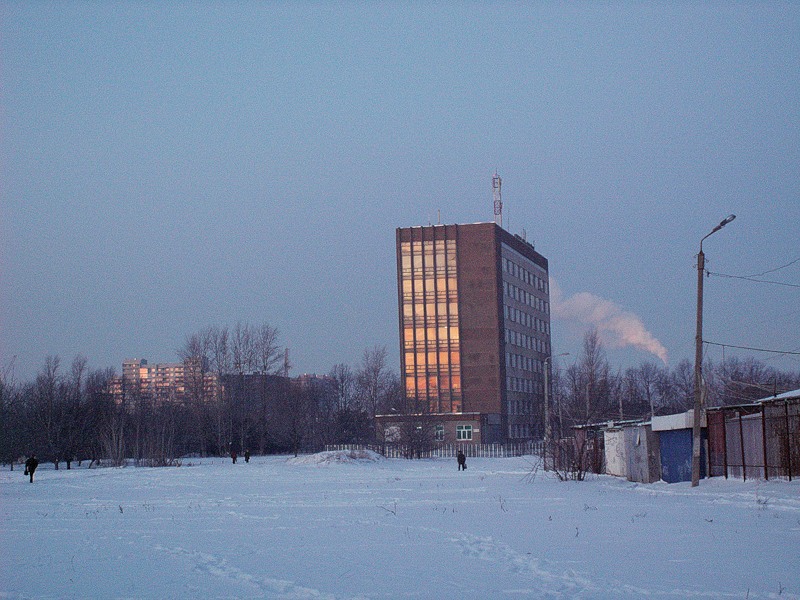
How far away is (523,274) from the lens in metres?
116

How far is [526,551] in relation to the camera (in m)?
14.2

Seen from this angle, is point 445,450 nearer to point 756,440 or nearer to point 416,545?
point 756,440

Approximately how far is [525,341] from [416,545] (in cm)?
10217

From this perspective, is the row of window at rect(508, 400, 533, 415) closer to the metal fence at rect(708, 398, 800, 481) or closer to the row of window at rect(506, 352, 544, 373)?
the row of window at rect(506, 352, 544, 373)

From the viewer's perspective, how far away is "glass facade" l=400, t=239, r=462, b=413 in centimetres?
10325

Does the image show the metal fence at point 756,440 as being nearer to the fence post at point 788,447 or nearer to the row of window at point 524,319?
the fence post at point 788,447

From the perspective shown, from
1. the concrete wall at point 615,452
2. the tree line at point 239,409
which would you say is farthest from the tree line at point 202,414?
the concrete wall at point 615,452

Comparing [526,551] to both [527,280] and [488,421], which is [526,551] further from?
[527,280]

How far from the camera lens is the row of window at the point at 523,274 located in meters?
110

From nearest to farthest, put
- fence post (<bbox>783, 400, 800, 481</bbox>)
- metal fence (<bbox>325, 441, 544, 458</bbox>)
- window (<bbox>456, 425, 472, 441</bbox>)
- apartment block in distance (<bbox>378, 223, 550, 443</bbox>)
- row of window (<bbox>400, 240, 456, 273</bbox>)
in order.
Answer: fence post (<bbox>783, 400, 800, 481</bbox>), metal fence (<bbox>325, 441, 544, 458</bbox>), window (<bbox>456, 425, 472, 441</bbox>), apartment block in distance (<bbox>378, 223, 550, 443</bbox>), row of window (<bbox>400, 240, 456, 273</bbox>)

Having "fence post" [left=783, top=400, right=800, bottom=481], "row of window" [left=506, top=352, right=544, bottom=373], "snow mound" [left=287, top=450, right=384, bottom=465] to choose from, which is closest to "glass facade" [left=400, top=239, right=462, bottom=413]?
"row of window" [left=506, top=352, right=544, bottom=373]

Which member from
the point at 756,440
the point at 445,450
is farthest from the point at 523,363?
the point at 756,440

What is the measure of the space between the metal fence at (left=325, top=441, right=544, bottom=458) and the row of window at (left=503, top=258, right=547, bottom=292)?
33552mm

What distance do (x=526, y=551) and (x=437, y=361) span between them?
89235 millimetres
